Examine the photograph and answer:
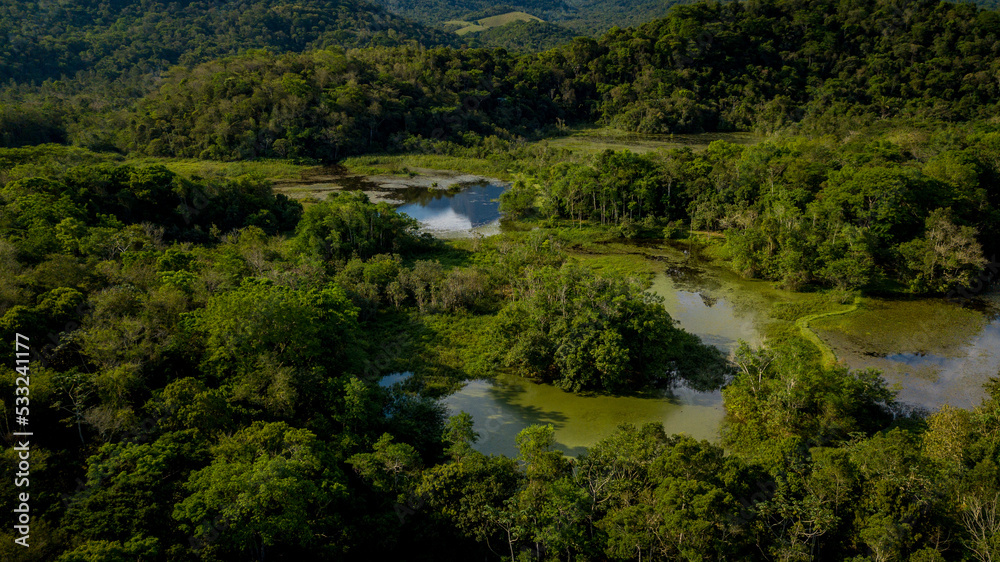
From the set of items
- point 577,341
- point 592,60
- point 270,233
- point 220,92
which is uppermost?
point 592,60

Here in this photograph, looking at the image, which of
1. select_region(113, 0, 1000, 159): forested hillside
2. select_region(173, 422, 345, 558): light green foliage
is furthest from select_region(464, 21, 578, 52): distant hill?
select_region(173, 422, 345, 558): light green foliage

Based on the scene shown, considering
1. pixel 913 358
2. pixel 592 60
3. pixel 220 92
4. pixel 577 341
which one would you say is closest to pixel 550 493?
pixel 577 341

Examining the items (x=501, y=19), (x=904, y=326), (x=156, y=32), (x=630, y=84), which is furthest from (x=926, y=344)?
(x=501, y=19)

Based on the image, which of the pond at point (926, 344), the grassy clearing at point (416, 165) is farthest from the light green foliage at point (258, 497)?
the grassy clearing at point (416, 165)

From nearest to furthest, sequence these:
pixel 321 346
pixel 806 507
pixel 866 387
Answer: pixel 806 507
pixel 866 387
pixel 321 346

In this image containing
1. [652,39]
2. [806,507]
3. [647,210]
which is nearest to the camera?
[806,507]

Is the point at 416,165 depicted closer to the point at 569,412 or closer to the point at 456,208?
the point at 456,208

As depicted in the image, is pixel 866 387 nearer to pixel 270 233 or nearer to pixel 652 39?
pixel 270 233
